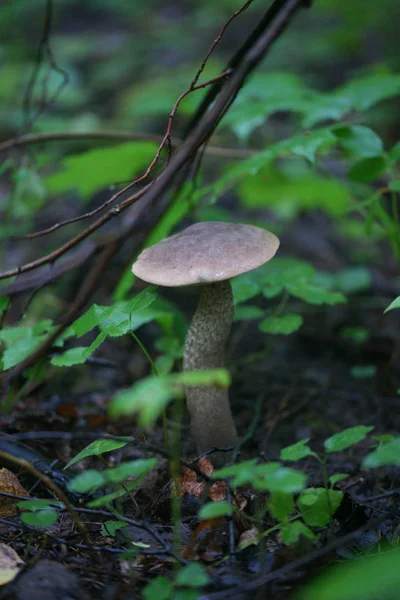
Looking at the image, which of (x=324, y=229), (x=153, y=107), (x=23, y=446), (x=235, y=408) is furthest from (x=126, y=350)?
(x=324, y=229)

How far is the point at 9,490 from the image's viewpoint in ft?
5.54

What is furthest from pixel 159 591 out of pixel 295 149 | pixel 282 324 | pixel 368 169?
pixel 368 169

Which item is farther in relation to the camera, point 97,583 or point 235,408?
point 235,408

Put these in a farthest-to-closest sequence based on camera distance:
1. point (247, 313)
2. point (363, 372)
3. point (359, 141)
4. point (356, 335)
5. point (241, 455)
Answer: point (356, 335) → point (363, 372) → point (247, 313) → point (359, 141) → point (241, 455)

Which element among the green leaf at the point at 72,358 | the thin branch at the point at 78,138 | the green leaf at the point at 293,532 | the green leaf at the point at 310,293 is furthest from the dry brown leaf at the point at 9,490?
the thin branch at the point at 78,138

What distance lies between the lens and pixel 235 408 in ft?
8.18

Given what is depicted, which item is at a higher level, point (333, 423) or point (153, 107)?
point (153, 107)

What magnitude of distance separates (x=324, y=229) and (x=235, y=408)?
3070 millimetres

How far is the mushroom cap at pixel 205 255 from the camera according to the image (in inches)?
60.6

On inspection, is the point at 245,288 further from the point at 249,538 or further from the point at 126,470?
the point at 126,470

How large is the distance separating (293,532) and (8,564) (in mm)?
724

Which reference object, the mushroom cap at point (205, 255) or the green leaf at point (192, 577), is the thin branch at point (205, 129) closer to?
the mushroom cap at point (205, 255)

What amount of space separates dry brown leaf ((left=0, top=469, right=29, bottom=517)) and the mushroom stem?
652 millimetres

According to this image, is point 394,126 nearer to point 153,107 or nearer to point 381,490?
point 153,107
